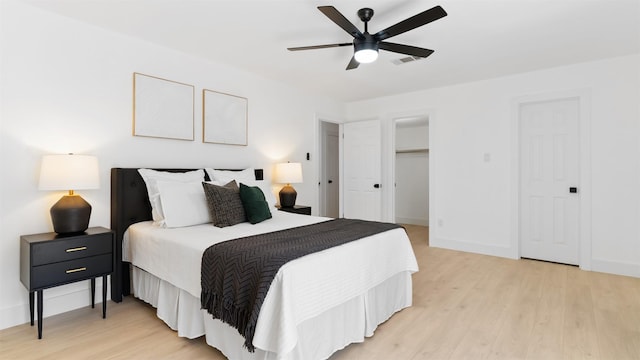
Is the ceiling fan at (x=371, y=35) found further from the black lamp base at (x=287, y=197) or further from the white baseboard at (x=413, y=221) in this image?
the white baseboard at (x=413, y=221)

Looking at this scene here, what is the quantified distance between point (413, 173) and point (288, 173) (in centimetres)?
360

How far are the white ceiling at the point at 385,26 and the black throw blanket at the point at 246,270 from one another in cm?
175

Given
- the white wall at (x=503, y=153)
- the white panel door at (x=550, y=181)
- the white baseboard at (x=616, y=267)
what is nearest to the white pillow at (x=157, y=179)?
the white wall at (x=503, y=153)

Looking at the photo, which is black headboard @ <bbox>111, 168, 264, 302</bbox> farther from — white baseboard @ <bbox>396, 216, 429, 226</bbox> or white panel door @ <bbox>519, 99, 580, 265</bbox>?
white baseboard @ <bbox>396, 216, 429, 226</bbox>

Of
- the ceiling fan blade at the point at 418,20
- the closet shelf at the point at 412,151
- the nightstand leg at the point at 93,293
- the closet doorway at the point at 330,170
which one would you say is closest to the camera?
the ceiling fan blade at the point at 418,20

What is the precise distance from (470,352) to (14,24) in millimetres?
3971

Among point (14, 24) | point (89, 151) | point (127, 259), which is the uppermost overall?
point (14, 24)

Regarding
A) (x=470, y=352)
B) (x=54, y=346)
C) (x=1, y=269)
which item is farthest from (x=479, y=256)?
(x=1, y=269)

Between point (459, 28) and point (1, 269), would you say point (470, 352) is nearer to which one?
point (459, 28)

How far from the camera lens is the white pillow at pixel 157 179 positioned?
9.18ft

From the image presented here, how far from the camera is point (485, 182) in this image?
14.7 feet

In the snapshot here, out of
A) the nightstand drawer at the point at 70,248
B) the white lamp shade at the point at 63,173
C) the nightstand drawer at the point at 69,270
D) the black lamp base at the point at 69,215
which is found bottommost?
the nightstand drawer at the point at 69,270

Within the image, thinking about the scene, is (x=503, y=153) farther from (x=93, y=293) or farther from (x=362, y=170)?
(x=93, y=293)

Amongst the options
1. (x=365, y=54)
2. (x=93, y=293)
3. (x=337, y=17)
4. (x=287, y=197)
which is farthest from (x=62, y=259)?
(x=365, y=54)
